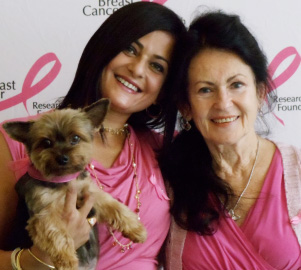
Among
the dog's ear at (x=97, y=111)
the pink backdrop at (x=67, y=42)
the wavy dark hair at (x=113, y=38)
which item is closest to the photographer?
the dog's ear at (x=97, y=111)

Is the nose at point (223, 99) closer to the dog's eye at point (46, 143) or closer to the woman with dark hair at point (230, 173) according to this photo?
the woman with dark hair at point (230, 173)

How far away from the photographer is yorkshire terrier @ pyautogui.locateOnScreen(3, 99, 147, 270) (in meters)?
1.18

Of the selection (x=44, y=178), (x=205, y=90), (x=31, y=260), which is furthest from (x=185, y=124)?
(x=31, y=260)

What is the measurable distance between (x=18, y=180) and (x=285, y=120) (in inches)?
58.1

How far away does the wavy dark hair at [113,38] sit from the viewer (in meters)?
1.55

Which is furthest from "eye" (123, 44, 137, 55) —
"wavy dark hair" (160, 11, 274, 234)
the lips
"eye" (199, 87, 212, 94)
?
"eye" (199, 87, 212, 94)

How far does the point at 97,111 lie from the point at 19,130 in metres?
0.26

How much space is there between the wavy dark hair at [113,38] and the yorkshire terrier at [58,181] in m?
0.30

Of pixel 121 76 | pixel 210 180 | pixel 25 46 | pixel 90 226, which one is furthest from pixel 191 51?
pixel 25 46

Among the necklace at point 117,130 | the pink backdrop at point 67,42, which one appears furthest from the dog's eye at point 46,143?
the pink backdrop at point 67,42

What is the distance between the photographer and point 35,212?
122cm

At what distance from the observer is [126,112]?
1.67 meters

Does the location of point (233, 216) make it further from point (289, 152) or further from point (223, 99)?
point (223, 99)

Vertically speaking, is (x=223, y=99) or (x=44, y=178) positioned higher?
(x=223, y=99)
